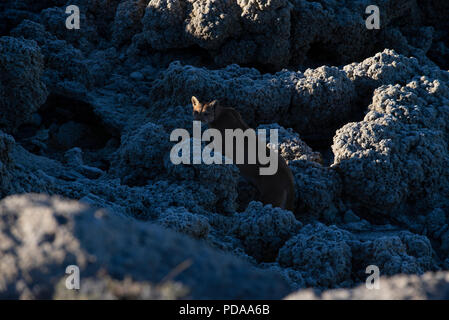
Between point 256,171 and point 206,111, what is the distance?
794 millimetres

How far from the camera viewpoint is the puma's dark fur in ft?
16.7

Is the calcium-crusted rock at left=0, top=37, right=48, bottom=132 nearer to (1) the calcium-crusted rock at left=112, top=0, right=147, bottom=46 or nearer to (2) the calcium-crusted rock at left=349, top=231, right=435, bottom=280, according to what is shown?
(1) the calcium-crusted rock at left=112, top=0, right=147, bottom=46

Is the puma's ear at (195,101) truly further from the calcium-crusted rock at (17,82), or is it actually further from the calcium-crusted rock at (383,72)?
the calcium-crusted rock at (383,72)

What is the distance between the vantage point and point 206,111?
5.69 m

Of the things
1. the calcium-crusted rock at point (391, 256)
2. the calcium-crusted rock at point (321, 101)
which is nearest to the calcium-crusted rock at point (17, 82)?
the calcium-crusted rock at point (321, 101)

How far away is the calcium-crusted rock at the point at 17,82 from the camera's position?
16.5ft

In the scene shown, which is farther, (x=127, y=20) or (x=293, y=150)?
(x=127, y=20)

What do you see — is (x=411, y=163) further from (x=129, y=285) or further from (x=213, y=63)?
(x=129, y=285)

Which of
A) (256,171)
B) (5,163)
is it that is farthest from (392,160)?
(5,163)

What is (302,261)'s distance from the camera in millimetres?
3467

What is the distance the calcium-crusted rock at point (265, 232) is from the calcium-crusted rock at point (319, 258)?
18 centimetres

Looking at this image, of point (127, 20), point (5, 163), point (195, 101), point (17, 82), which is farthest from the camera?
point (127, 20)

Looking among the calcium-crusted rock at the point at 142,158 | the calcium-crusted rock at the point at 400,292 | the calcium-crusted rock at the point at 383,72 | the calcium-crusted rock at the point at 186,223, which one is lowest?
the calcium-crusted rock at the point at 186,223

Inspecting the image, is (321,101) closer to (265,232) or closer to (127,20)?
(265,232)
